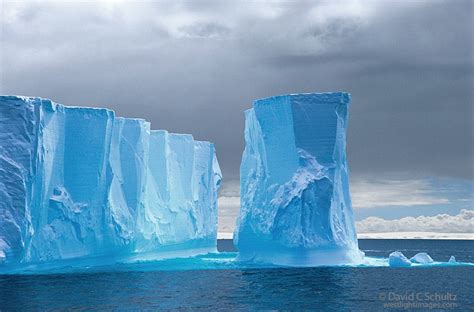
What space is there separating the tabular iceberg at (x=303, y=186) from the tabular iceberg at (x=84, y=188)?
6.38 meters

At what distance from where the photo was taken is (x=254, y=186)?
102ft

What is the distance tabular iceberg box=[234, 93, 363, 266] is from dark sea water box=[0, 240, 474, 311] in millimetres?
913

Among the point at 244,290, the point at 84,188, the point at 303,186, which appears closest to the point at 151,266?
the point at 84,188

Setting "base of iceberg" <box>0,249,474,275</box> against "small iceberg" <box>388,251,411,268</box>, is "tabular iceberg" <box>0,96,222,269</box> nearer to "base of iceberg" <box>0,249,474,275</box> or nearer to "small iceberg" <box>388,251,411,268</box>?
"base of iceberg" <box>0,249,474,275</box>

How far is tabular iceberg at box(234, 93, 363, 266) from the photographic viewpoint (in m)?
28.4

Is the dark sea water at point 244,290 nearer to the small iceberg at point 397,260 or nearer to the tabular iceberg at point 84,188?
the small iceberg at point 397,260

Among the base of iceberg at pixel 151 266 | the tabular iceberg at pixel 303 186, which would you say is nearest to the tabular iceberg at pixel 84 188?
the base of iceberg at pixel 151 266

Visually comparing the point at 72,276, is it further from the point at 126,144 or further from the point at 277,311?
the point at 277,311

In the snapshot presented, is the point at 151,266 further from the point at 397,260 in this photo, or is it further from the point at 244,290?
the point at 397,260

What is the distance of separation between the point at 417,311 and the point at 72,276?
13560 millimetres

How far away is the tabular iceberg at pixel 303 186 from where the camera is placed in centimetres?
2841

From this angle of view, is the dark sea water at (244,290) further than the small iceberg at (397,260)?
No

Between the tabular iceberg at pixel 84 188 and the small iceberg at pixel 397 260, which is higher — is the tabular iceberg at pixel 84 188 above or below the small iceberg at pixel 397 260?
above

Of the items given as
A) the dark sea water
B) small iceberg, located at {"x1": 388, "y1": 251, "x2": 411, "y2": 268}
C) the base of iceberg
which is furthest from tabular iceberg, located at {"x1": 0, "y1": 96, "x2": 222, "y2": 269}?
small iceberg, located at {"x1": 388, "y1": 251, "x2": 411, "y2": 268}
